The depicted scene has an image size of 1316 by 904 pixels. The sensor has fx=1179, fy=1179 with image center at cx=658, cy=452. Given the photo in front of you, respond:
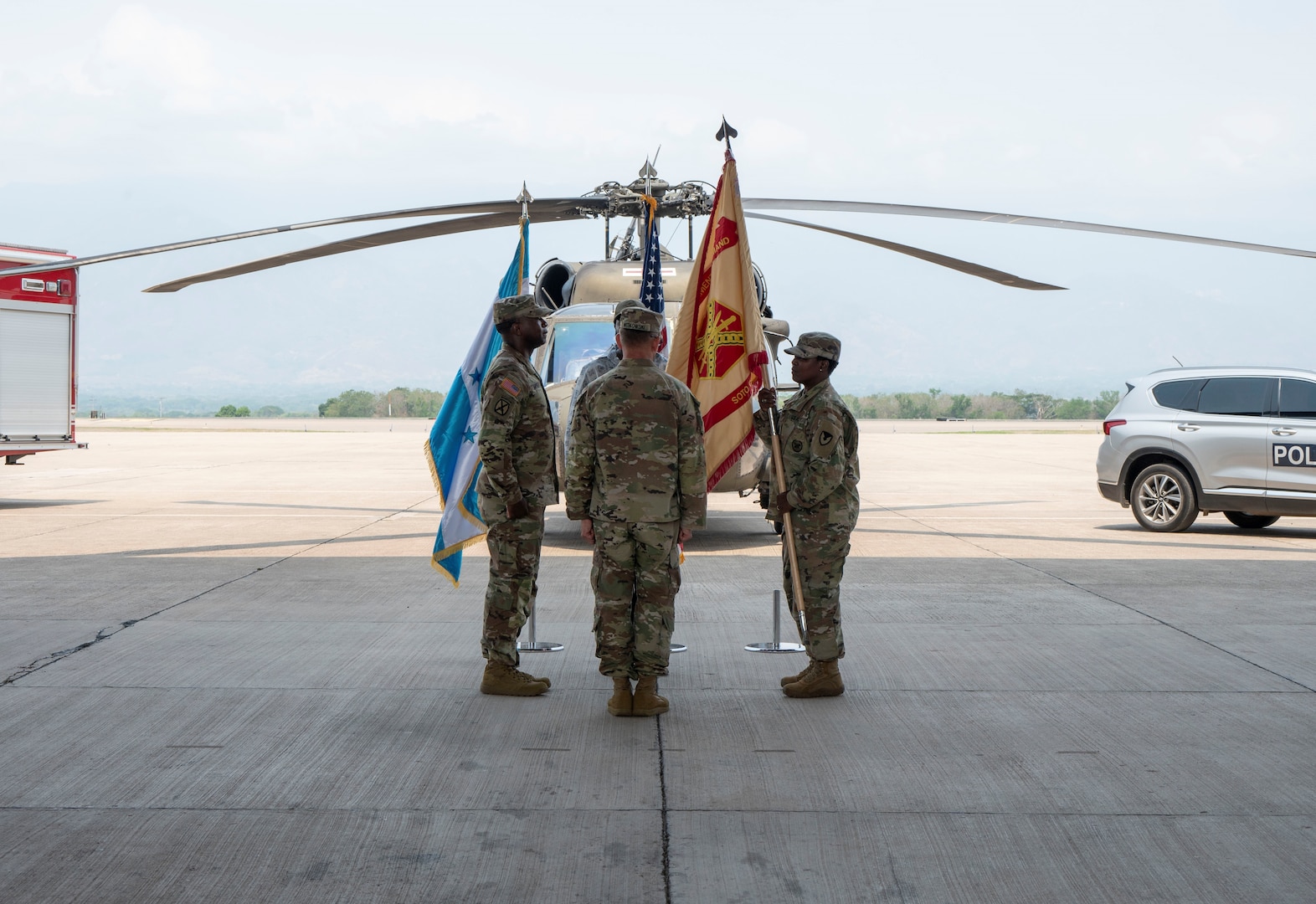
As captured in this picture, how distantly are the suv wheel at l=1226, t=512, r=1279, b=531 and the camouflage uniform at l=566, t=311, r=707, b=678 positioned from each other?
31.4ft

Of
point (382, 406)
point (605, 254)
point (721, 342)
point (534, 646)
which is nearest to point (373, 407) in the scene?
point (382, 406)

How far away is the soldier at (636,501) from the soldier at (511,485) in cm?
40

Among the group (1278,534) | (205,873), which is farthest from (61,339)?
(1278,534)

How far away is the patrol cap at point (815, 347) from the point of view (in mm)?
5586

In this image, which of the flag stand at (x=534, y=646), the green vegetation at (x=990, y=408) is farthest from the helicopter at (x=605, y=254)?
the green vegetation at (x=990, y=408)

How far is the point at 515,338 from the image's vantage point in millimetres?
5633

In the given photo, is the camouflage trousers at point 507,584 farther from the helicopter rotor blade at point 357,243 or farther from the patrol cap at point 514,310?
the helicopter rotor blade at point 357,243

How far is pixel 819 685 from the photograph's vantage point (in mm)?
5496

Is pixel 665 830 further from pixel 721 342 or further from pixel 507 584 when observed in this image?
pixel 721 342

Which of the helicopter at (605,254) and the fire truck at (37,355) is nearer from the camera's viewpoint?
the helicopter at (605,254)

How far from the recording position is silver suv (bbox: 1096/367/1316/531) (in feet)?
36.7

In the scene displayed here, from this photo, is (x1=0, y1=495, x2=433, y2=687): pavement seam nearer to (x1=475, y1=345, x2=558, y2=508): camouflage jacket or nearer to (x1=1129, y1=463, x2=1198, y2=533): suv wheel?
(x1=475, y1=345, x2=558, y2=508): camouflage jacket

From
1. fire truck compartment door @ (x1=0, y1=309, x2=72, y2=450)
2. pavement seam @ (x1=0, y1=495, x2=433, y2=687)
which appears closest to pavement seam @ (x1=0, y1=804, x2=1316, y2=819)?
pavement seam @ (x1=0, y1=495, x2=433, y2=687)

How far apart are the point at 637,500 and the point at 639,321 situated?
0.78 metres
